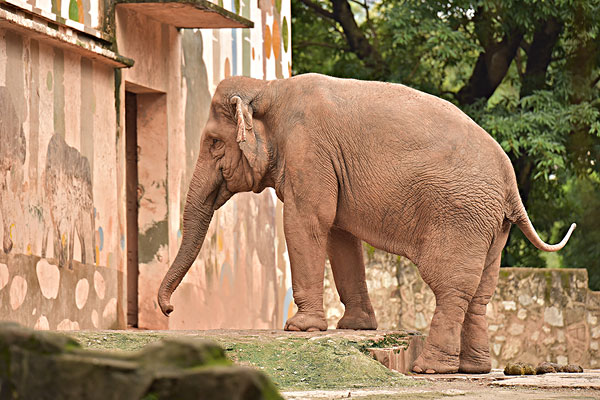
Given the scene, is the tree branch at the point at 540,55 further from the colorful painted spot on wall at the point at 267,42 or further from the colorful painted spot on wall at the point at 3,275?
the colorful painted spot on wall at the point at 3,275

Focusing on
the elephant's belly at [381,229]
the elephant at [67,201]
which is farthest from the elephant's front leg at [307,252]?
the elephant at [67,201]

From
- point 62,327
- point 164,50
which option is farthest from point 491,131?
point 62,327

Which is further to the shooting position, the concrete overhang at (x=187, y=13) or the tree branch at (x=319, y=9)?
the tree branch at (x=319, y=9)

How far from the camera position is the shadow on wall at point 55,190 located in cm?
705

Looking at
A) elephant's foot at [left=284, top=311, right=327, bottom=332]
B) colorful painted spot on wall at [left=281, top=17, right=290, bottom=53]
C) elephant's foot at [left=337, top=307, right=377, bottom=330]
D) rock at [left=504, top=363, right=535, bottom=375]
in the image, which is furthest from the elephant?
colorful painted spot on wall at [left=281, top=17, right=290, bottom=53]

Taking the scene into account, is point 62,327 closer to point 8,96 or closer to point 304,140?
point 8,96

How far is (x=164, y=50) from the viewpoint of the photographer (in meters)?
9.70

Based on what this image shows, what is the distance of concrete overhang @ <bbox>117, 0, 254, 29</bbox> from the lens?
881cm

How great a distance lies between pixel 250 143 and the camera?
25.1 ft

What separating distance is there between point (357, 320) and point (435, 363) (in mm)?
1256

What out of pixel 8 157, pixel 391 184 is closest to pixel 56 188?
pixel 8 157

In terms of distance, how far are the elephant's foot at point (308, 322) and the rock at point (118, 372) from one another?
4.63 meters

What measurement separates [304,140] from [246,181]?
0.73 metres

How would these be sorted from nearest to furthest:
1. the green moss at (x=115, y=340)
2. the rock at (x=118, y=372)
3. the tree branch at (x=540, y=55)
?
the rock at (x=118, y=372) → the green moss at (x=115, y=340) → the tree branch at (x=540, y=55)
